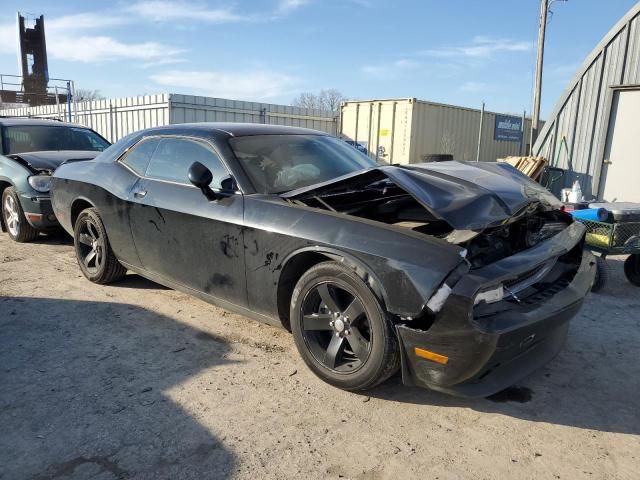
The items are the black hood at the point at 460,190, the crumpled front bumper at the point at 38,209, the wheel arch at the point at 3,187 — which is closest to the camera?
the black hood at the point at 460,190

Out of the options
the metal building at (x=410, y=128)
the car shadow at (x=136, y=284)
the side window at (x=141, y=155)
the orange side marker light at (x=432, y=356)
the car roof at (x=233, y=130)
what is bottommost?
the car shadow at (x=136, y=284)

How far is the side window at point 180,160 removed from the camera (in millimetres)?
3607

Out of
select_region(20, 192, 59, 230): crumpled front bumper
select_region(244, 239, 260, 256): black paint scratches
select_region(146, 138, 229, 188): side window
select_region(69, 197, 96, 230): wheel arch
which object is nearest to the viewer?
select_region(244, 239, 260, 256): black paint scratches

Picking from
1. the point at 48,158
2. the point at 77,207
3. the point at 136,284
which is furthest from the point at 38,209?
the point at 136,284

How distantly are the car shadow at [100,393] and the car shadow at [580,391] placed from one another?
3.85 feet

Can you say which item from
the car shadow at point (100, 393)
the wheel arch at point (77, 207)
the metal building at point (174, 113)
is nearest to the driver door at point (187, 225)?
the car shadow at point (100, 393)

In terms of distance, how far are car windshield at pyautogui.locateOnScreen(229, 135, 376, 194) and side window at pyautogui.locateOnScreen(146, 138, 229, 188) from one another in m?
0.19

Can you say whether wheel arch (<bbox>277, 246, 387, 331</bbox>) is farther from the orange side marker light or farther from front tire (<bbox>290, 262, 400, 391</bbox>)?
the orange side marker light

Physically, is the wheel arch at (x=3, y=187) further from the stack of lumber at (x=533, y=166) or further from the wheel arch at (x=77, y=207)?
the stack of lumber at (x=533, y=166)

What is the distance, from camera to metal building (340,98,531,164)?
16.1 metres

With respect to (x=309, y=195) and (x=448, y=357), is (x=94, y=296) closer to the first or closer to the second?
(x=309, y=195)

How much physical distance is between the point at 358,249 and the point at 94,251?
3275 millimetres

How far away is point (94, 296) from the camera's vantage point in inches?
178

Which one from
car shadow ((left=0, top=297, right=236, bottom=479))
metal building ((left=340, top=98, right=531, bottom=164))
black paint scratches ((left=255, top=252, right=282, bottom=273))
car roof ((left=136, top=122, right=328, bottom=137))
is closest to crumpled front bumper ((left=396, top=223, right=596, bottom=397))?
black paint scratches ((left=255, top=252, right=282, bottom=273))
